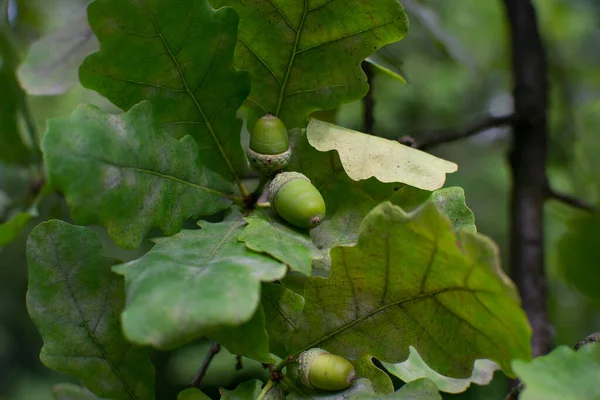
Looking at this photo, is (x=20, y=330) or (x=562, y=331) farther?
(x=20, y=330)

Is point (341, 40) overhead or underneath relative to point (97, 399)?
overhead

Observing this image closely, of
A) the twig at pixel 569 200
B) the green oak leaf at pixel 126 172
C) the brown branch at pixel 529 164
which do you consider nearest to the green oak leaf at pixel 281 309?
the green oak leaf at pixel 126 172

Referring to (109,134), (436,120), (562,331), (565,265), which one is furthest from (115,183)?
(436,120)

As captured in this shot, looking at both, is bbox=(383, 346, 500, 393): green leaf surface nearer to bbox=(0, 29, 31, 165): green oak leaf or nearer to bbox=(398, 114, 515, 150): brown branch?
bbox=(398, 114, 515, 150): brown branch

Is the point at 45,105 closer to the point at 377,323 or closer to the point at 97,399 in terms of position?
the point at 97,399

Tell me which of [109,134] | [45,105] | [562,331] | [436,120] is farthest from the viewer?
[436,120]

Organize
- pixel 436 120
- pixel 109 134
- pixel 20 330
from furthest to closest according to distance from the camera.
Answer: pixel 20 330, pixel 436 120, pixel 109 134

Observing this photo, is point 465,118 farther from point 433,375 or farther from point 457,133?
point 433,375
